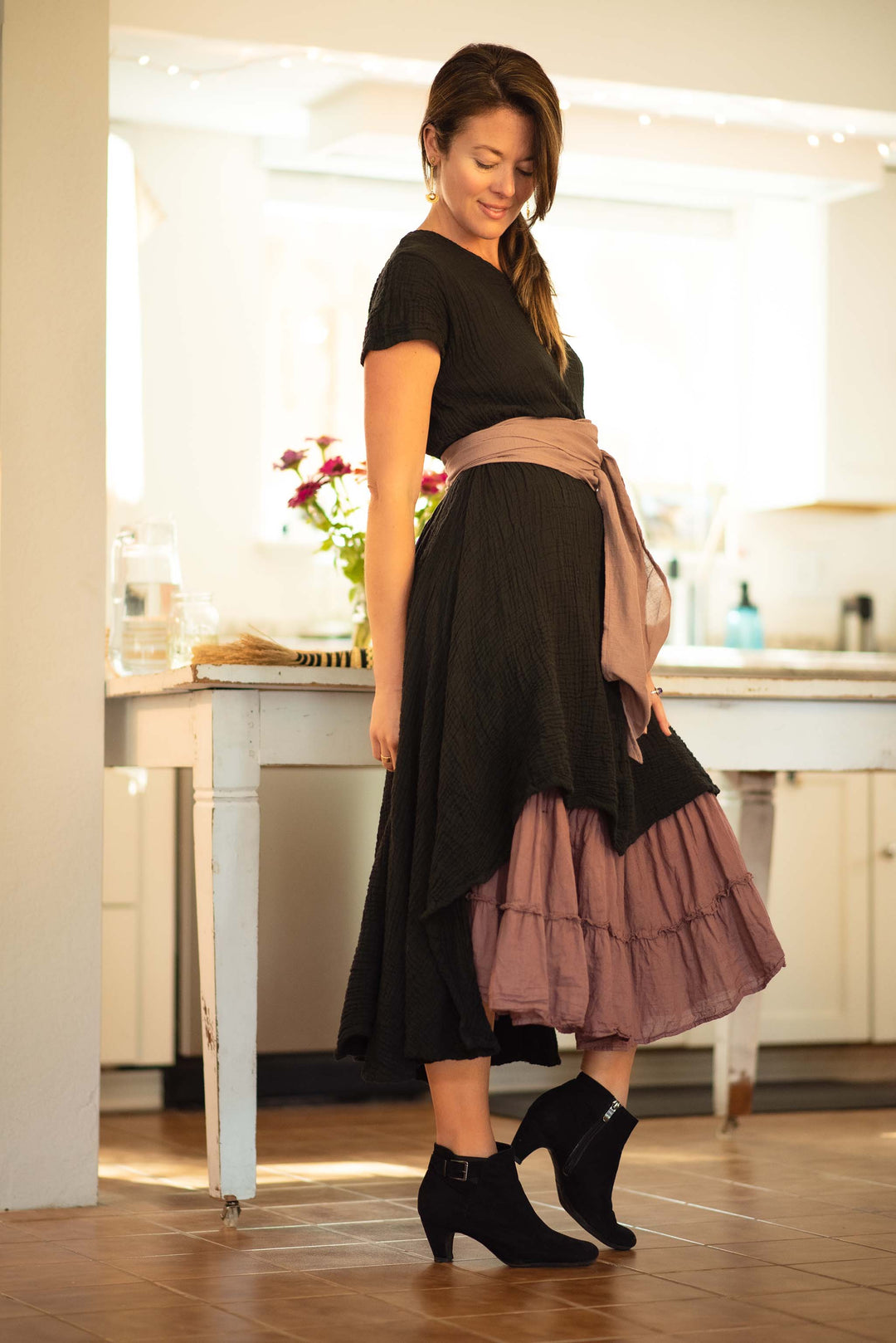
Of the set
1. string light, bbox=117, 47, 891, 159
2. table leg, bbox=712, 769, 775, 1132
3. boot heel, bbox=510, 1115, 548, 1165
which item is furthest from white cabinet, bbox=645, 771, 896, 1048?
boot heel, bbox=510, 1115, 548, 1165

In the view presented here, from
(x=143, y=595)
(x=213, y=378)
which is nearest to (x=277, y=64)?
(x=213, y=378)

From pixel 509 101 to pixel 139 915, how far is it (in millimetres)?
2005

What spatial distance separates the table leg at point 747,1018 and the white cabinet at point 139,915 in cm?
111

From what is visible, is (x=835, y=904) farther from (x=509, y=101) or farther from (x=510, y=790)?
(x=509, y=101)

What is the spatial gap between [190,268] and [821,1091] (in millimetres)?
2425

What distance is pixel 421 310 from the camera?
202cm

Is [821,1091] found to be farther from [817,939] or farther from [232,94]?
[232,94]

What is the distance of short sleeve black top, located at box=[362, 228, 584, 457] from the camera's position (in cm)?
203

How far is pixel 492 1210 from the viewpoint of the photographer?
1.97 meters

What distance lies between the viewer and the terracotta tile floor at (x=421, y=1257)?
5.73 feet

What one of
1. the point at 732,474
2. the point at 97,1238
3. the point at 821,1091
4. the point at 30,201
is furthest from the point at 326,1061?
the point at 732,474

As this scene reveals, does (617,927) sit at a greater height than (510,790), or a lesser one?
lesser

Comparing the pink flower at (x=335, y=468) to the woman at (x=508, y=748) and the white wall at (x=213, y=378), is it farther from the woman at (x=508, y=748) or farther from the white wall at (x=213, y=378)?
the white wall at (x=213, y=378)

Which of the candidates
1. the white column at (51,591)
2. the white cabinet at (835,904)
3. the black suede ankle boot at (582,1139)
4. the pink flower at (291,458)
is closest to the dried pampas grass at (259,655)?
the white column at (51,591)
